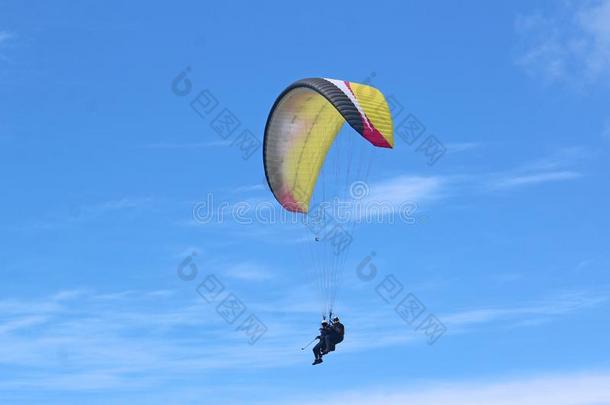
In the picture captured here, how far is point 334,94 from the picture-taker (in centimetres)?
4353

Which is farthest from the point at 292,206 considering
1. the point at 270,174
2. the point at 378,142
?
the point at 378,142

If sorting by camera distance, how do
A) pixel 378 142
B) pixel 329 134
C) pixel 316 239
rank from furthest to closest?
pixel 329 134 < pixel 316 239 < pixel 378 142

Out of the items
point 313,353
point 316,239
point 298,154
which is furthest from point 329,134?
point 313,353

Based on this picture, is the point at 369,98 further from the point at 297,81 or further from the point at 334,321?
the point at 334,321

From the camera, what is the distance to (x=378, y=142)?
4166 centimetres

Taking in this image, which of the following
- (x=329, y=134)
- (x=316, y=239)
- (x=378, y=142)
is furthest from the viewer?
(x=329, y=134)

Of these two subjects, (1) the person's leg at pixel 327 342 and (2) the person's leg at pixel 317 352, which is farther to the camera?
(2) the person's leg at pixel 317 352

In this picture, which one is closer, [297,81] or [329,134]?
[297,81]

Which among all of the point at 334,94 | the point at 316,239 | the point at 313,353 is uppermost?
the point at 334,94

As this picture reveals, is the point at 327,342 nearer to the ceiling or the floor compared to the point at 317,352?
nearer to the ceiling

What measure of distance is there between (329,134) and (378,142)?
790 centimetres

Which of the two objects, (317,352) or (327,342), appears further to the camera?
(317,352)

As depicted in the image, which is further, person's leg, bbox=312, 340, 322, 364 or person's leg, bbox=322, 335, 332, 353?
person's leg, bbox=312, 340, 322, 364

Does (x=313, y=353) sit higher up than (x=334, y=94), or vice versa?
(x=334, y=94)
